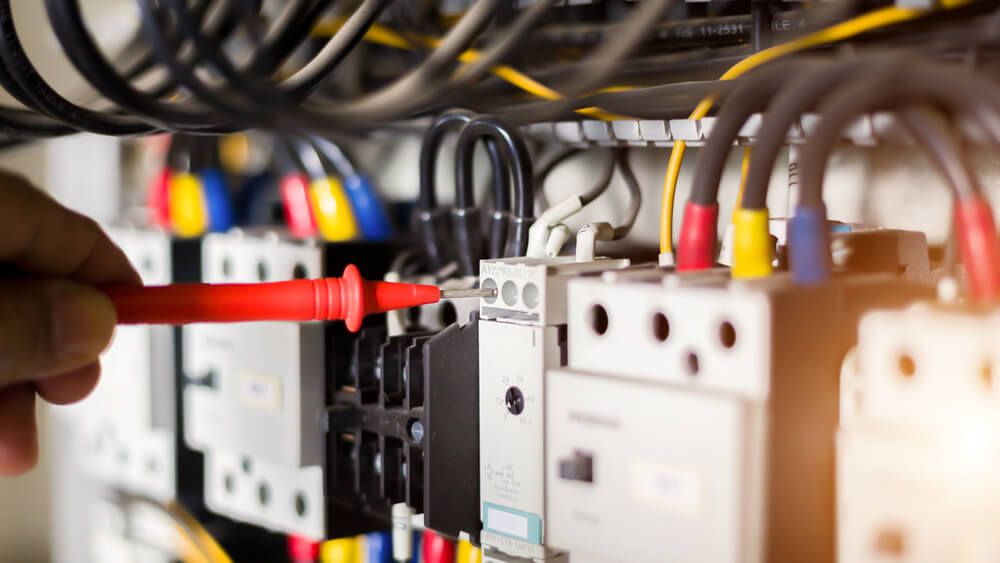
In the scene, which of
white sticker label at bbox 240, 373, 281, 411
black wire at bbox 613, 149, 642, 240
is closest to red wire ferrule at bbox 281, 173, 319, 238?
white sticker label at bbox 240, 373, 281, 411

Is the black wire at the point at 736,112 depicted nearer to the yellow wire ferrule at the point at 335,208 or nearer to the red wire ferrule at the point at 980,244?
the red wire ferrule at the point at 980,244

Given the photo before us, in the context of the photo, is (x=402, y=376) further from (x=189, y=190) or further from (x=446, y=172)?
(x=189, y=190)

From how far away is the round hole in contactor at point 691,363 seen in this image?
53 cm

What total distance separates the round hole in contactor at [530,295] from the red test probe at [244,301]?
10 centimetres

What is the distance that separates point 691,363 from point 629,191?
0.41 m

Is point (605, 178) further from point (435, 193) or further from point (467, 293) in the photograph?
point (467, 293)

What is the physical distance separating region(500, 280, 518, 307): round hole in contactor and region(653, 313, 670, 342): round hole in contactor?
125 mm

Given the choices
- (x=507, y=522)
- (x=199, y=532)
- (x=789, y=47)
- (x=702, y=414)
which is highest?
(x=789, y=47)

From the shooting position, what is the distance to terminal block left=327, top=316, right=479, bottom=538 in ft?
2.31

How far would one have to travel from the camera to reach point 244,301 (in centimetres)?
64

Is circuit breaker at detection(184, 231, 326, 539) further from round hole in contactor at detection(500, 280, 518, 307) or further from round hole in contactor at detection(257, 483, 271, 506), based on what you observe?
round hole in contactor at detection(500, 280, 518, 307)

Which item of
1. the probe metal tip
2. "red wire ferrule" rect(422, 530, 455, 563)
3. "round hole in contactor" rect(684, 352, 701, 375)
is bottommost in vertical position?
"red wire ferrule" rect(422, 530, 455, 563)

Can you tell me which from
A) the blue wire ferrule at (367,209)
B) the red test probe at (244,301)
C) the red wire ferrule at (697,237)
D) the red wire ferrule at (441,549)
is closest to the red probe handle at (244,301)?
the red test probe at (244,301)

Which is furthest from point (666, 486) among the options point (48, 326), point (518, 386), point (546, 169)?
point (546, 169)
